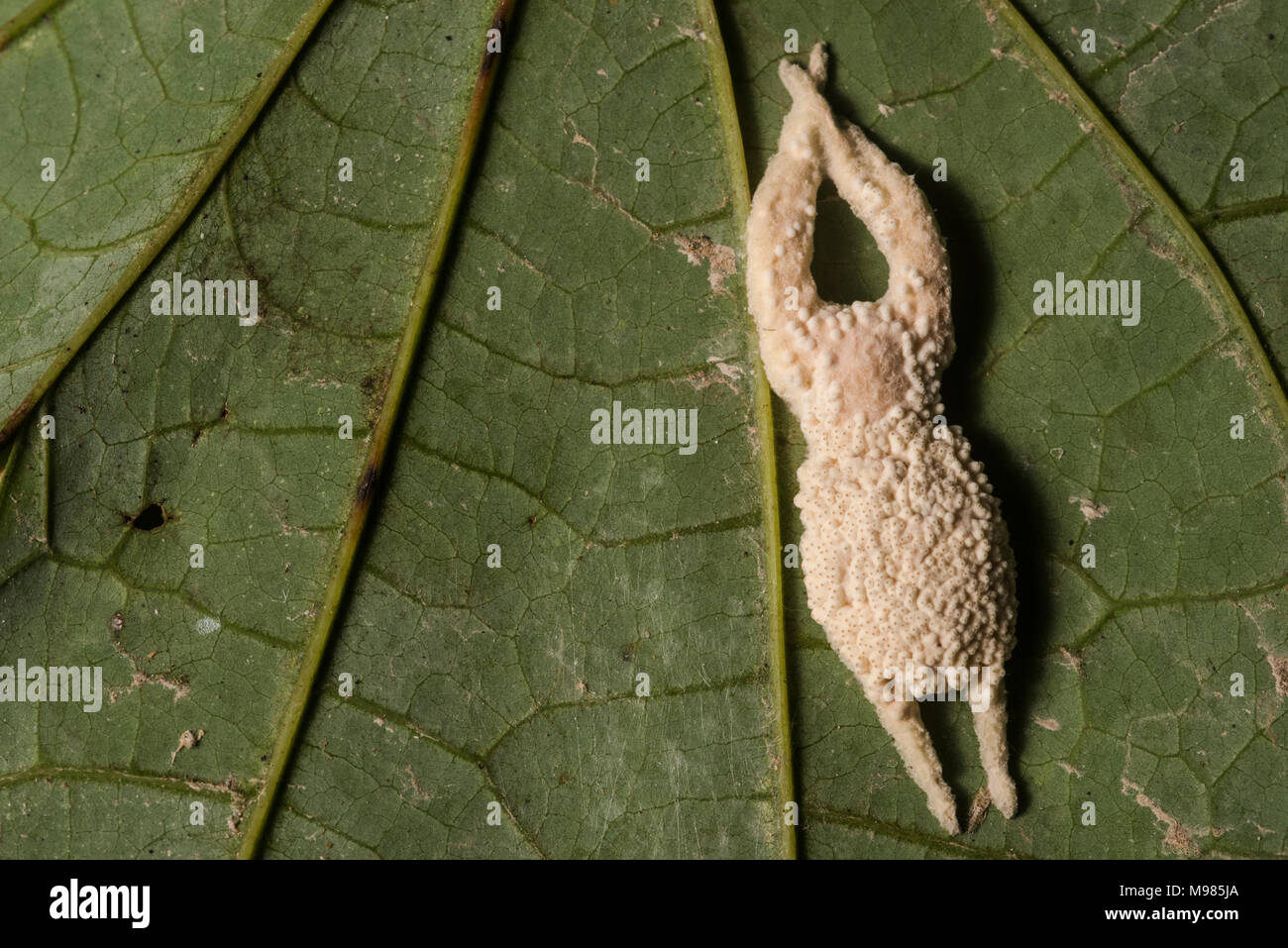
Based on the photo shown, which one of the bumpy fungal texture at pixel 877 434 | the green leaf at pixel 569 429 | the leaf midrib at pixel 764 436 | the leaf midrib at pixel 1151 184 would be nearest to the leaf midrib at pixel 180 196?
the green leaf at pixel 569 429

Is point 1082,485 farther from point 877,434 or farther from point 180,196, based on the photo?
point 180,196

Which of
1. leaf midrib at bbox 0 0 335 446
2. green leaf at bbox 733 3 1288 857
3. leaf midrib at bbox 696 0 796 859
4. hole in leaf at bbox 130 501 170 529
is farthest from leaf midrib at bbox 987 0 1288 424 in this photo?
hole in leaf at bbox 130 501 170 529

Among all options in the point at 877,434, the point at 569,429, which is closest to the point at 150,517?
the point at 569,429

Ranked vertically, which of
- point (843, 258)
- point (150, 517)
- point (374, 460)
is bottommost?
point (150, 517)

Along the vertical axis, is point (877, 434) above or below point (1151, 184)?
below

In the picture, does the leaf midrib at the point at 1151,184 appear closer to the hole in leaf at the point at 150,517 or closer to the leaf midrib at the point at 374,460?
the leaf midrib at the point at 374,460

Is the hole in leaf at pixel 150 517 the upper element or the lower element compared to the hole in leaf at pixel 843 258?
lower
